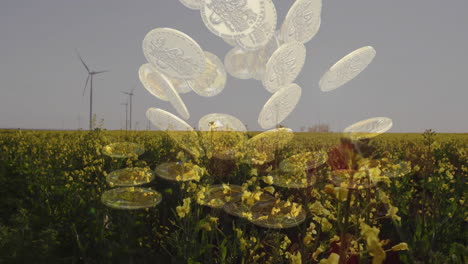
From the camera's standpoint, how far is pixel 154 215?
458cm

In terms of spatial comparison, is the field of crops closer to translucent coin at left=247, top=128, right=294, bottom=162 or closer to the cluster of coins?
the cluster of coins

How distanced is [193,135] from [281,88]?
2.38 meters

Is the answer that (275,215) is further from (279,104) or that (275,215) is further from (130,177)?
(279,104)

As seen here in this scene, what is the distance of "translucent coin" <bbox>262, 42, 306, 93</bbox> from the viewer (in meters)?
6.66

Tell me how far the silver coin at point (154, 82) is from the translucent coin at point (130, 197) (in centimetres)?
417

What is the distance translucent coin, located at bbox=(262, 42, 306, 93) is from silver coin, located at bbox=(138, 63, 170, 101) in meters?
2.45

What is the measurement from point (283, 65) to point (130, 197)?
448 cm

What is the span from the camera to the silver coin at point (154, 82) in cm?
785

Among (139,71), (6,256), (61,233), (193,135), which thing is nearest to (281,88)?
(193,135)

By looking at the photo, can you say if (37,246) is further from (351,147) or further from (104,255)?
(351,147)

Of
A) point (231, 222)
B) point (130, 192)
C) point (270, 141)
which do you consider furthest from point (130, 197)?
point (270, 141)

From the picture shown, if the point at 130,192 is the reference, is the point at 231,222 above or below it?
below

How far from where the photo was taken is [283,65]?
6969mm

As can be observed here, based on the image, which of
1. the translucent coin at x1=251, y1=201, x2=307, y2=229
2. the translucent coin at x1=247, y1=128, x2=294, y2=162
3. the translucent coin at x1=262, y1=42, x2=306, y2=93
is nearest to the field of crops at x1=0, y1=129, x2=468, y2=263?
the translucent coin at x1=251, y1=201, x2=307, y2=229
